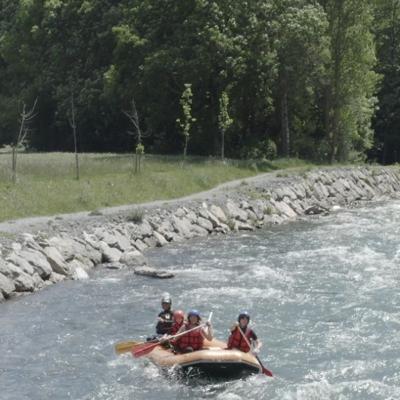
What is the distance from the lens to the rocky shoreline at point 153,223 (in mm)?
26469

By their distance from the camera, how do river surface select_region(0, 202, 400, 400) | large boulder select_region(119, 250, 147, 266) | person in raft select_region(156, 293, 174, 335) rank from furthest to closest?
large boulder select_region(119, 250, 147, 266), person in raft select_region(156, 293, 174, 335), river surface select_region(0, 202, 400, 400)

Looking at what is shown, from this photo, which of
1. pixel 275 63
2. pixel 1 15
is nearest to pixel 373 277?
pixel 275 63

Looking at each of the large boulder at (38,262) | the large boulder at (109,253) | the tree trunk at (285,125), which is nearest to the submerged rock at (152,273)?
the large boulder at (109,253)

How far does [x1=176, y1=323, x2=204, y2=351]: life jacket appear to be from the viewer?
18203 mm

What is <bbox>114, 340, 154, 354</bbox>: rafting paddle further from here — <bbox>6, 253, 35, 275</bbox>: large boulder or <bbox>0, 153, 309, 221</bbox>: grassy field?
<bbox>0, 153, 309, 221</bbox>: grassy field

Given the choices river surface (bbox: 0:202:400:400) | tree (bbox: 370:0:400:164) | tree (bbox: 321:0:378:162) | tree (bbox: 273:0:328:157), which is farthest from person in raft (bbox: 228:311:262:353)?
tree (bbox: 370:0:400:164)

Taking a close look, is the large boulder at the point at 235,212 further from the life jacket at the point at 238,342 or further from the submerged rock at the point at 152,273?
the life jacket at the point at 238,342

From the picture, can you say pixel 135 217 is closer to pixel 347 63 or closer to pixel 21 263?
pixel 21 263

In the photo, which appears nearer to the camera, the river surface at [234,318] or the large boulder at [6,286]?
the river surface at [234,318]

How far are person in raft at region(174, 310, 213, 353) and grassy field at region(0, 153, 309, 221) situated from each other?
1484 cm

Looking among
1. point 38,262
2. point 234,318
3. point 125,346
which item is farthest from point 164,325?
point 38,262

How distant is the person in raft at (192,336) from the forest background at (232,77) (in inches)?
1199

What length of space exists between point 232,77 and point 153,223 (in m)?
22.3

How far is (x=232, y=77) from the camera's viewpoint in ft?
178
